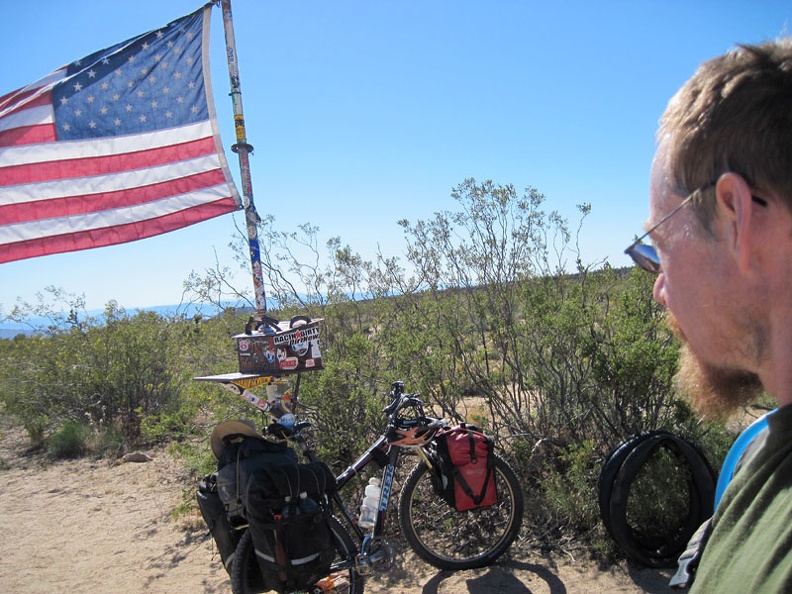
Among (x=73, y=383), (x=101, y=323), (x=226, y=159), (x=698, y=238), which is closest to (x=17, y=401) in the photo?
(x=73, y=383)

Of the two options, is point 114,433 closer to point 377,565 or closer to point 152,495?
point 152,495

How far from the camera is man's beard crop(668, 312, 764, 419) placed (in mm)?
899

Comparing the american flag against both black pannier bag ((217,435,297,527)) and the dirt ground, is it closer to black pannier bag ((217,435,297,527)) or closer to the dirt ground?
black pannier bag ((217,435,297,527))

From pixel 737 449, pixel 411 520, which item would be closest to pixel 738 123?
pixel 737 449

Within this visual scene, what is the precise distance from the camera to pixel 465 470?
3.29 metres

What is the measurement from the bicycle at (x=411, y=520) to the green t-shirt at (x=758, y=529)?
2.44m

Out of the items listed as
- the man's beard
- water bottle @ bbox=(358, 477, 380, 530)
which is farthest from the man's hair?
water bottle @ bbox=(358, 477, 380, 530)

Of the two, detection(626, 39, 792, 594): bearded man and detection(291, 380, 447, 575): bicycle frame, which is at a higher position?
detection(626, 39, 792, 594): bearded man

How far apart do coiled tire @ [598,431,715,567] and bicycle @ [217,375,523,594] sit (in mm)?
576

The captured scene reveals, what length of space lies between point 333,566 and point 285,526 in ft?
1.97

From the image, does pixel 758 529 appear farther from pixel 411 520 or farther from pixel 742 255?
pixel 411 520

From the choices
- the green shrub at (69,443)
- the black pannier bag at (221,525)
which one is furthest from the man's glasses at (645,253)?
the green shrub at (69,443)

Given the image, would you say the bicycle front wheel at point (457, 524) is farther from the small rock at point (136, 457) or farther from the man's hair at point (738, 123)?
the small rock at point (136, 457)

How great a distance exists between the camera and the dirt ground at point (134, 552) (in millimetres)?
3350
